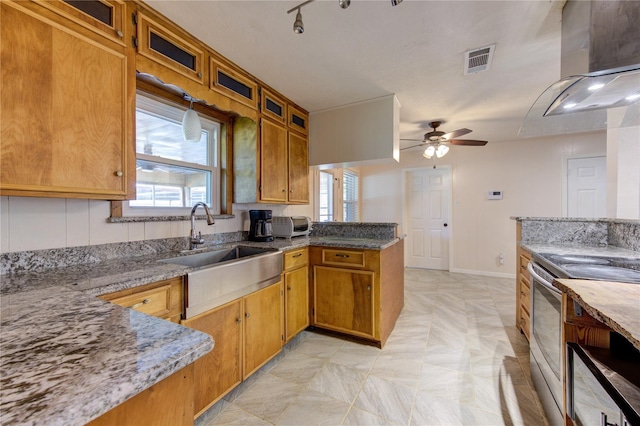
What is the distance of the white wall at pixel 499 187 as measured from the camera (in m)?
4.05

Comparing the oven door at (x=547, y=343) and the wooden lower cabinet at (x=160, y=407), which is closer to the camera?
the wooden lower cabinet at (x=160, y=407)

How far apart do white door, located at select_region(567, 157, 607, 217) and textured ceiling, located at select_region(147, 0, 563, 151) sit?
2198 millimetres

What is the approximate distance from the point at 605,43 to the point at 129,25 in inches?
96.5

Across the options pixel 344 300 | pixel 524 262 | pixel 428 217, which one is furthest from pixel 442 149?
pixel 344 300

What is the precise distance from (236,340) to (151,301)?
2.05 ft

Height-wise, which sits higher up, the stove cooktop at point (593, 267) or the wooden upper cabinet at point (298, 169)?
the wooden upper cabinet at point (298, 169)

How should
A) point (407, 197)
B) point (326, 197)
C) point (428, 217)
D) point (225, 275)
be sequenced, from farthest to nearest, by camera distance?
point (407, 197) → point (428, 217) → point (326, 197) → point (225, 275)

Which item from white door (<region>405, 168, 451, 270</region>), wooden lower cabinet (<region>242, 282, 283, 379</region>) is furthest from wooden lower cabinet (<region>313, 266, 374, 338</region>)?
white door (<region>405, 168, 451, 270</region>)

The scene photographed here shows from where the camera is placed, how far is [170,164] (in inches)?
79.7

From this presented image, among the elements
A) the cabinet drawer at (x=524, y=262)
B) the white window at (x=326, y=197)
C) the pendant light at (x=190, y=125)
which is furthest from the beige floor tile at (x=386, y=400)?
the white window at (x=326, y=197)

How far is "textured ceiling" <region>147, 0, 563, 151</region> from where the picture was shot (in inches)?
58.9

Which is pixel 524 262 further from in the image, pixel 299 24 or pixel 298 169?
pixel 299 24

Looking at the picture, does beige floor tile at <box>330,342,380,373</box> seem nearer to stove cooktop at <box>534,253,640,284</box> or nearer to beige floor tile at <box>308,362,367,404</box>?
Answer: beige floor tile at <box>308,362,367,404</box>

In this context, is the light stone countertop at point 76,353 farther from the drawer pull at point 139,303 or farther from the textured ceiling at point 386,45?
the textured ceiling at point 386,45
